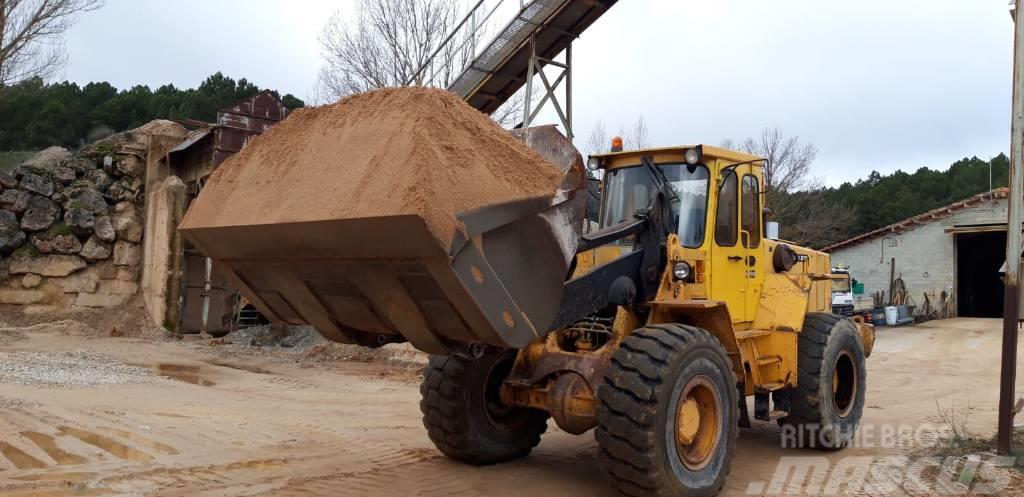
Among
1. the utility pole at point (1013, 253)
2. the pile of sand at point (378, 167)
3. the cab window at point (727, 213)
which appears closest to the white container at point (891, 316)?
the utility pole at point (1013, 253)

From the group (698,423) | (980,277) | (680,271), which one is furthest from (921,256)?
(698,423)

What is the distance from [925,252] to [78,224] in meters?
25.4

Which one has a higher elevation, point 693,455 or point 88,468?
point 693,455

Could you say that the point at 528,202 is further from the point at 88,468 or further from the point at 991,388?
the point at 991,388

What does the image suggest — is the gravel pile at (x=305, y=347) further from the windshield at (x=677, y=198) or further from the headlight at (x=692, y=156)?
the headlight at (x=692, y=156)

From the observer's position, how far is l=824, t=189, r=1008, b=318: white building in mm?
25484

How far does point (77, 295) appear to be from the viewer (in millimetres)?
18547

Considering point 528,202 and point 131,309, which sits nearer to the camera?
point 528,202

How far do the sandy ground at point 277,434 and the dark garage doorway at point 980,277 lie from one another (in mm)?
19106

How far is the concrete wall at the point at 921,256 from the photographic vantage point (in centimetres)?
2562

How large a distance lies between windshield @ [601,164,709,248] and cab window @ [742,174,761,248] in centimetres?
56

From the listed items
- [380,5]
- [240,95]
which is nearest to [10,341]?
[380,5]

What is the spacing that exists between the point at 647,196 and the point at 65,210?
1715 centimetres

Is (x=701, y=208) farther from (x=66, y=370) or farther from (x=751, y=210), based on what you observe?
(x=66, y=370)
